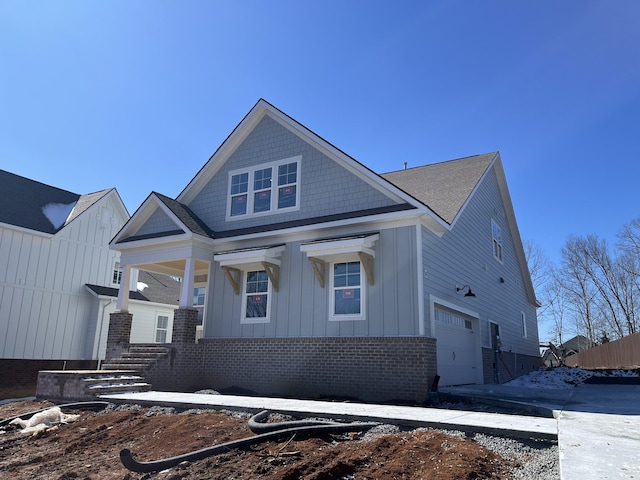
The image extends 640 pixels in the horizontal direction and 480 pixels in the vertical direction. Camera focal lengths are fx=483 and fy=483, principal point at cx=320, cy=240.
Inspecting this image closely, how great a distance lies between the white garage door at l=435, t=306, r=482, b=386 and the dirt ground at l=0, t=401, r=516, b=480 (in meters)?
6.36

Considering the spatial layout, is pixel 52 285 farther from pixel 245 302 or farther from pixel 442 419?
pixel 442 419

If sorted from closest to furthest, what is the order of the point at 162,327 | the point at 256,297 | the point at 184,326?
the point at 184,326 → the point at 256,297 → the point at 162,327

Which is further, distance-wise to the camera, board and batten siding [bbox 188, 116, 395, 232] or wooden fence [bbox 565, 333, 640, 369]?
wooden fence [bbox 565, 333, 640, 369]

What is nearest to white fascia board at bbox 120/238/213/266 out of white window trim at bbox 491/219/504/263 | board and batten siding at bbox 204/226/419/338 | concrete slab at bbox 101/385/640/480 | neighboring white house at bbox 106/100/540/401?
neighboring white house at bbox 106/100/540/401

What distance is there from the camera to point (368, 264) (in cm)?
1094

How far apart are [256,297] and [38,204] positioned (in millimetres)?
11853

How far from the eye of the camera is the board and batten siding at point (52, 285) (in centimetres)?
1645

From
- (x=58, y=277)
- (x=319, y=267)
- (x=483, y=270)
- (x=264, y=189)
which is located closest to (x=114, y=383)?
(x=319, y=267)

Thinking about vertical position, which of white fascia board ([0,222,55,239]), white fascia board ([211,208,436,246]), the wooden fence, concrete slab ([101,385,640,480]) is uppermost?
white fascia board ([0,222,55,239])

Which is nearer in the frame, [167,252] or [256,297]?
[256,297]

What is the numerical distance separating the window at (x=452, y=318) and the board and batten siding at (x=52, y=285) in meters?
13.8

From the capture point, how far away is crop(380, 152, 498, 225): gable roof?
1297cm

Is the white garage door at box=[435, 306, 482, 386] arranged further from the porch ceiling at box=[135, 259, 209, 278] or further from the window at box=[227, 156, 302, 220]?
the porch ceiling at box=[135, 259, 209, 278]

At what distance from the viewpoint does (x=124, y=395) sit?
30.3 feet
